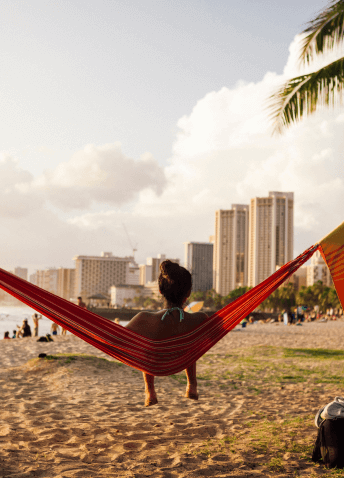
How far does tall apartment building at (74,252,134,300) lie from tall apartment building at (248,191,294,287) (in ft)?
218

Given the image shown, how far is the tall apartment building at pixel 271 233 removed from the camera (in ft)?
257

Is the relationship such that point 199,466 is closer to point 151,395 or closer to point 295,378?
point 151,395

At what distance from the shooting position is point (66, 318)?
2.83 m

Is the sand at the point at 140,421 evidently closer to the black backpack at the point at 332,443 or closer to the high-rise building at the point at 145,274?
the black backpack at the point at 332,443

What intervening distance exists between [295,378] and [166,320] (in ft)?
15.8

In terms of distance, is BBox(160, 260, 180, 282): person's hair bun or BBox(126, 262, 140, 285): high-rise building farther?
BBox(126, 262, 140, 285): high-rise building

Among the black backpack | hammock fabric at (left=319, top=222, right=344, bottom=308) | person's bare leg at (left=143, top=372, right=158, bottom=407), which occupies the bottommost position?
the black backpack

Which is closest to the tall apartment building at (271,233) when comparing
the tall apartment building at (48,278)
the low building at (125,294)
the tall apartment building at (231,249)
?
the tall apartment building at (231,249)

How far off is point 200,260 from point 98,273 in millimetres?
33296

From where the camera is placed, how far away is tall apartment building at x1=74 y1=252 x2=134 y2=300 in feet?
442

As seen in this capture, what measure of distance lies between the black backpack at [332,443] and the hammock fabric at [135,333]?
968 mm

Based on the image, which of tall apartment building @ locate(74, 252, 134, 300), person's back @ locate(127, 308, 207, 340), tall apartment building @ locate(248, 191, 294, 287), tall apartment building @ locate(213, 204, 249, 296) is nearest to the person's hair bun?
person's back @ locate(127, 308, 207, 340)

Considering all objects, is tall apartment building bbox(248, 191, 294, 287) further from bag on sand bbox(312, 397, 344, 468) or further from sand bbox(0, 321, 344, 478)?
bag on sand bbox(312, 397, 344, 468)

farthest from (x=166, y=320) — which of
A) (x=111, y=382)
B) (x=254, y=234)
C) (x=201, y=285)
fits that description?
(x=201, y=285)
